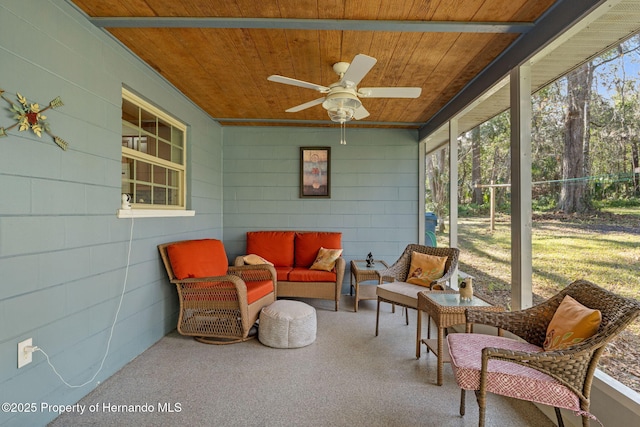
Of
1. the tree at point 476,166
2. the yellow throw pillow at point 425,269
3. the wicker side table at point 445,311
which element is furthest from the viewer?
the tree at point 476,166

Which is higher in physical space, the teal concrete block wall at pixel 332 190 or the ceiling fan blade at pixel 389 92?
the ceiling fan blade at pixel 389 92

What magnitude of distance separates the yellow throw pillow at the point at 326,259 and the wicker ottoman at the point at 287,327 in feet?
3.52

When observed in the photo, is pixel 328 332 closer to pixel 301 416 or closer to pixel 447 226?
pixel 301 416

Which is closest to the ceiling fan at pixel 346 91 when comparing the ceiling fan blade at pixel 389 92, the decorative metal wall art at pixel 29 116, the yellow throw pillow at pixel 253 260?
the ceiling fan blade at pixel 389 92

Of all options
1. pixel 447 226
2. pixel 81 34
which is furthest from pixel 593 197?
pixel 81 34

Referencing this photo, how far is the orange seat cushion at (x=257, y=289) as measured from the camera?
117 inches

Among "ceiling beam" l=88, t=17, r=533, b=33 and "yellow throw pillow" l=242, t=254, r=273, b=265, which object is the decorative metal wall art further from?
"yellow throw pillow" l=242, t=254, r=273, b=265

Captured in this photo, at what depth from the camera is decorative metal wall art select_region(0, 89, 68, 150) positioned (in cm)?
161

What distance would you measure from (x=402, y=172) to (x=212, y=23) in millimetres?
3344

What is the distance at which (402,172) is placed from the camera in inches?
185

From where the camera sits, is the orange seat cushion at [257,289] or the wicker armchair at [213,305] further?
the orange seat cushion at [257,289]

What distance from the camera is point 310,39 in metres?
2.32

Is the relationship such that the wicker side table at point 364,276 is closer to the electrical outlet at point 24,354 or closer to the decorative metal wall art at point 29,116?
the electrical outlet at point 24,354

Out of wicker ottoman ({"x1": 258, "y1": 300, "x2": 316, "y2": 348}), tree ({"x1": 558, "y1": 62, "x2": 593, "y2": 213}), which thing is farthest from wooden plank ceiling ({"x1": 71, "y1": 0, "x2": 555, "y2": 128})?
wicker ottoman ({"x1": 258, "y1": 300, "x2": 316, "y2": 348})
